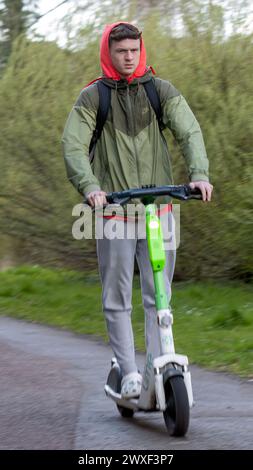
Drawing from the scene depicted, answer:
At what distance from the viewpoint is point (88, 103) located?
5.64 metres

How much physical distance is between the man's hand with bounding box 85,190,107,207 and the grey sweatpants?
36cm

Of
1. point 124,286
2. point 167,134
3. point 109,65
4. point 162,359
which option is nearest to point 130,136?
point 109,65

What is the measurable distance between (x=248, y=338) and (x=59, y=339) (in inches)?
72.7

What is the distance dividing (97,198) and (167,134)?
7.13 meters

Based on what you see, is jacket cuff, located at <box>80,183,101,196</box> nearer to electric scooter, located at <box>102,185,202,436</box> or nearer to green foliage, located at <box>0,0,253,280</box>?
electric scooter, located at <box>102,185,202,436</box>

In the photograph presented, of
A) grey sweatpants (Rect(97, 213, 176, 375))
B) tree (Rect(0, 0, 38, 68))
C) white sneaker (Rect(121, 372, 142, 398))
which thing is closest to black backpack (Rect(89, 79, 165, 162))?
grey sweatpants (Rect(97, 213, 176, 375))

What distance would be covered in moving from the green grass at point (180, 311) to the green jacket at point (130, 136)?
2.06 m

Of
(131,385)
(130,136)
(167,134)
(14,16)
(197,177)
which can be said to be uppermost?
(130,136)

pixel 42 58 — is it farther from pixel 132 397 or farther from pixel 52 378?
pixel 132 397

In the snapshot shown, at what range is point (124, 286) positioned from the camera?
5699 mm

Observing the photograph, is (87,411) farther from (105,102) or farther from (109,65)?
(109,65)

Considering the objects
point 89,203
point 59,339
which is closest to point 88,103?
point 89,203
